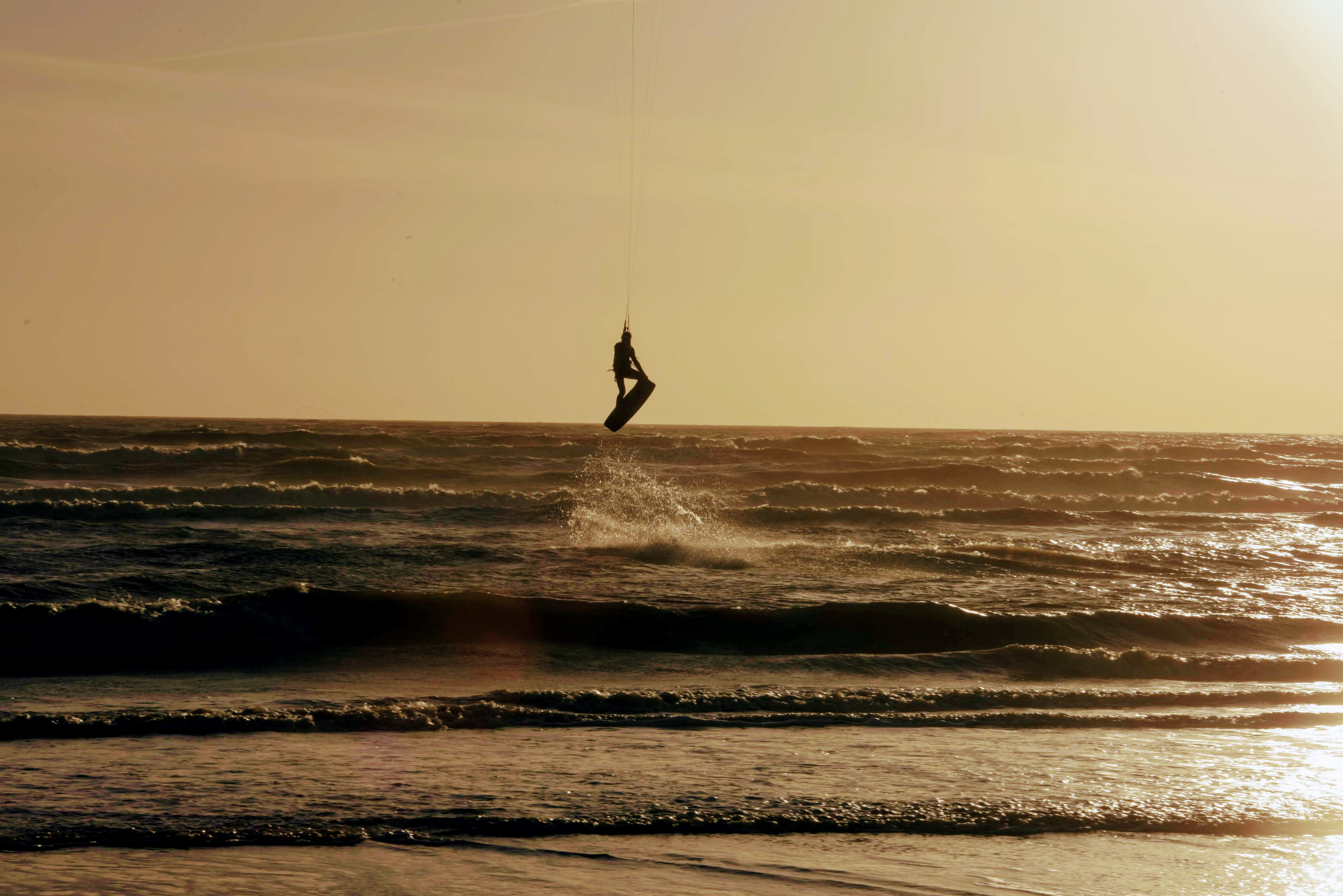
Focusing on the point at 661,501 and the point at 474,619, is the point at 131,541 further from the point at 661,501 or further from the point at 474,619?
the point at 661,501

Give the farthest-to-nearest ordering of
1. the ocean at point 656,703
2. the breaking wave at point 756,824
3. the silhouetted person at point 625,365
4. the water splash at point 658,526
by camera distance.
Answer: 1. the water splash at point 658,526
2. the silhouetted person at point 625,365
3. the breaking wave at point 756,824
4. the ocean at point 656,703

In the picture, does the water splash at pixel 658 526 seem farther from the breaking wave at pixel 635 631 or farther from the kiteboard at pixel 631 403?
the breaking wave at pixel 635 631

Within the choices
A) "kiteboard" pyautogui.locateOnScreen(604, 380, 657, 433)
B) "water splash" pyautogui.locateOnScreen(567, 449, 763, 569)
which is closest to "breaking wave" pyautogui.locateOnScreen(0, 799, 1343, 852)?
"kiteboard" pyautogui.locateOnScreen(604, 380, 657, 433)

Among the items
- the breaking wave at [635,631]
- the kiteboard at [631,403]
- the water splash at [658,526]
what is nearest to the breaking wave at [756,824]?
the breaking wave at [635,631]

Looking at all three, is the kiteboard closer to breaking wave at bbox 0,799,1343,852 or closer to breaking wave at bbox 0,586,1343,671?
breaking wave at bbox 0,586,1343,671

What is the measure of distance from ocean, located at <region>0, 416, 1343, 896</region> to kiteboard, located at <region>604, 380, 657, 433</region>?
95.9 inches

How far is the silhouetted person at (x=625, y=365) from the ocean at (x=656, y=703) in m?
3.03

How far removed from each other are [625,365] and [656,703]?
6957 millimetres

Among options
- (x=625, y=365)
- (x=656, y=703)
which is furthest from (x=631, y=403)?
(x=656, y=703)

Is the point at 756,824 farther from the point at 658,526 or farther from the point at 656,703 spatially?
the point at 658,526

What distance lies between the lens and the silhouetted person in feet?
52.2

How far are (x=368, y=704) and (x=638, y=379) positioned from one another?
745 cm

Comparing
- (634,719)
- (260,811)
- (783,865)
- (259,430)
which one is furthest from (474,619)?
(259,430)

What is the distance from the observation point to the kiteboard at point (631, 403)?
52.5 feet
